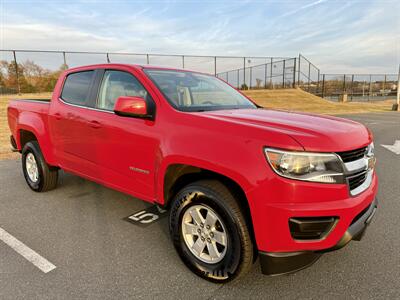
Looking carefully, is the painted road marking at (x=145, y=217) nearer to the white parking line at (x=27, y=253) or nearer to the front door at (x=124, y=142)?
the front door at (x=124, y=142)

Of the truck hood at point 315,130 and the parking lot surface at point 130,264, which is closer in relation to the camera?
the truck hood at point 315,130

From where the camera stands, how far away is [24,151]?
481 centimetres

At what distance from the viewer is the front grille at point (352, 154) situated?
7.19ft

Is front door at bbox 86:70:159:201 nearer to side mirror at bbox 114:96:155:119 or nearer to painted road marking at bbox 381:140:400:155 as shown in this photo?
side mirror at bbox 114:96:155:119

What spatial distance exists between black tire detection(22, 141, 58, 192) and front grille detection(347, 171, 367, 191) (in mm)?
3992

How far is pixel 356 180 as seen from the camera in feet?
7.57

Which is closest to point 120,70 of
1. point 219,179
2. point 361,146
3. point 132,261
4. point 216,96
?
point 216,96

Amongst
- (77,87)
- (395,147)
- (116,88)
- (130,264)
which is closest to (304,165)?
(130,264)

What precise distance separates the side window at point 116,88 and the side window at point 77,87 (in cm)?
35

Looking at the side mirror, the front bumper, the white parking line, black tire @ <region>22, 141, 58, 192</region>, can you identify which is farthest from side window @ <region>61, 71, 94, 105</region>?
the front bumper

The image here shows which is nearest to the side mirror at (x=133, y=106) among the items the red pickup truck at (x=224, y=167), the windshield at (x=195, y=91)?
the red pickup truck at (x=224, y=167)

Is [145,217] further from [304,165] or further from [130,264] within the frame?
[304,165]

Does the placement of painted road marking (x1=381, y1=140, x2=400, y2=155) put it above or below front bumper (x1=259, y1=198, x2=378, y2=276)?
below

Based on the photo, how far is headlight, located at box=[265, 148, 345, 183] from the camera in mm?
2062
